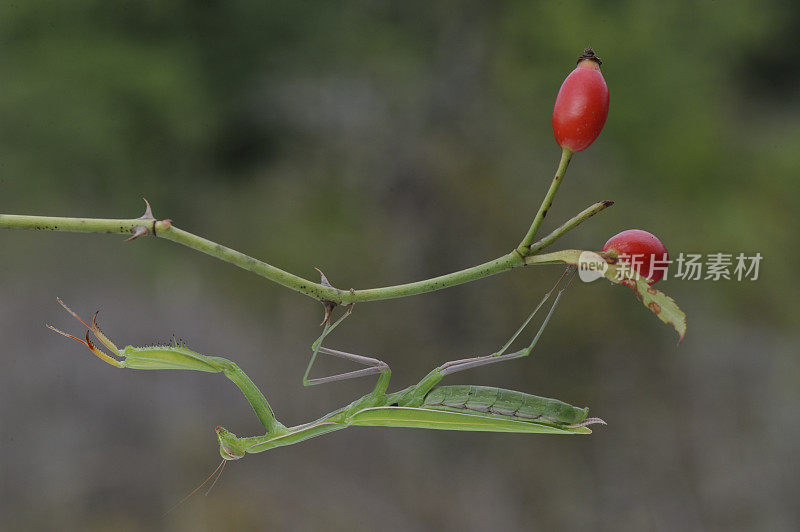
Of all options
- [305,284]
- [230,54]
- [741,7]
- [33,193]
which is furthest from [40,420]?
[741,7]

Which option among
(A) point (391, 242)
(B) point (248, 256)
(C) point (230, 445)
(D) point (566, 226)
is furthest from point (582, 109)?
(A) point (391, 242)

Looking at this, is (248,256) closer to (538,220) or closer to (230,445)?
(538,220)

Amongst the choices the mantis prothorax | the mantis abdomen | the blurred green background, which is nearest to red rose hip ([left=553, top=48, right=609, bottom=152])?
the mantis prothorax

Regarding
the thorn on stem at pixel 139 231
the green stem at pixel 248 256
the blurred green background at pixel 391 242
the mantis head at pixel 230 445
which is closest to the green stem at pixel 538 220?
the green stem at pixel 248 256

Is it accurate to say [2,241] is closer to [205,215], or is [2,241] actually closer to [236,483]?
[205,215]

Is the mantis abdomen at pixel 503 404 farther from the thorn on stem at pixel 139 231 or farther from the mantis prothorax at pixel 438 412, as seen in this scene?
the thorn on stem at pixel 139 231

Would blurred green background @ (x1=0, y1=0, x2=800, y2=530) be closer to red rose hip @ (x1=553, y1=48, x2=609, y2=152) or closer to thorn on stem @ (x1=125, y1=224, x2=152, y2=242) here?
red rose hip @ (x1=553, y1=48, x2=609, y2=152)

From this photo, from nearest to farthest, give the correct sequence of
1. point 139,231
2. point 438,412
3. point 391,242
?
point 139,231, point 438,412, point 391,242
